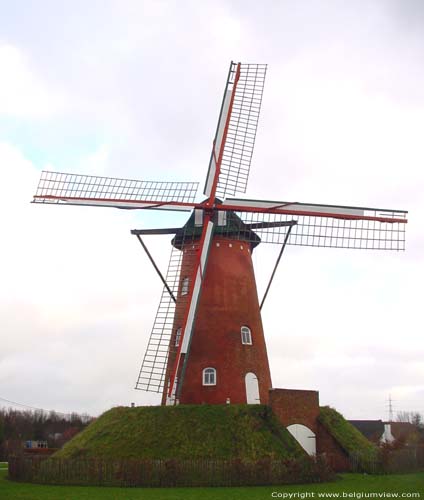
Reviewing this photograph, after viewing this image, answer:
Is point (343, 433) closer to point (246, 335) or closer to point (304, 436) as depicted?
point (304, 436)

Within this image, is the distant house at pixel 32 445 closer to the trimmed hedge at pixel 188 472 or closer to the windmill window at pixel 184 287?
the windmill window at pixel 184 287

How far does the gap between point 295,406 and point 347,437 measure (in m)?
2.33

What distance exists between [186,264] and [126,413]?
235 inches

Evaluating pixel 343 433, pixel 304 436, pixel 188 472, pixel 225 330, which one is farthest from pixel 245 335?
pixel 188 472

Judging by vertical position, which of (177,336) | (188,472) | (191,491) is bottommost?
(191,491)

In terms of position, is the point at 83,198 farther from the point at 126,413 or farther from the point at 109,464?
the point at 109,464

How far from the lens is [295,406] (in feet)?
85.3

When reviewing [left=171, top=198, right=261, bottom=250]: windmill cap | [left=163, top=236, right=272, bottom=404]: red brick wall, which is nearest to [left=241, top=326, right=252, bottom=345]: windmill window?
[left=163, top=236, right=272, bottom=404]: red brick wall

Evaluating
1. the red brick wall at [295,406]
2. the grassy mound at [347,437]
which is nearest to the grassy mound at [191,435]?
the red brick wall at [295,406]

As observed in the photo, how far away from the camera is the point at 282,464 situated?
20.9 meters

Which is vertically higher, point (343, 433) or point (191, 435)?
point (343, 433)

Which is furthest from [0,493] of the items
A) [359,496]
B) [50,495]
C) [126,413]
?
[359,496]

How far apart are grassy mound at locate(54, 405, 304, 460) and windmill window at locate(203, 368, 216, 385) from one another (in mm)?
1174

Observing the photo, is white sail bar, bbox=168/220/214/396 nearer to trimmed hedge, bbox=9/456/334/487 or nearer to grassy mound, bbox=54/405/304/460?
grassy mound, bbox=54/405/304/460
